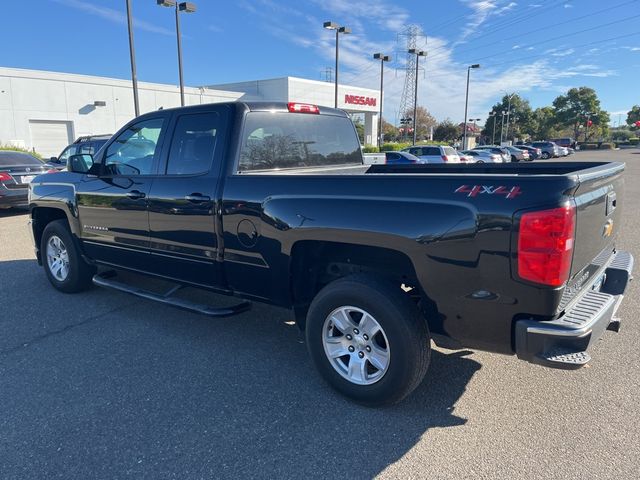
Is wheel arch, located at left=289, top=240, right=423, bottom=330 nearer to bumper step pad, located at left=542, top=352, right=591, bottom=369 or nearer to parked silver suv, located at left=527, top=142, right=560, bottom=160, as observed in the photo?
bumper step pad, located at left=542, top=352, right=591, bottom=369

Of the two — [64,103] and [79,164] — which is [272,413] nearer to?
[79,164]

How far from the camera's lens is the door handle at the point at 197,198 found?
3.74m

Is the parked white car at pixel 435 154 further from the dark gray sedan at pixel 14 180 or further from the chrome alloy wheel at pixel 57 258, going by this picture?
the chrome alloy wheel at pixel 57 258

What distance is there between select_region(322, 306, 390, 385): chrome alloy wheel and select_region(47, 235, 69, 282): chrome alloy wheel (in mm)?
3718

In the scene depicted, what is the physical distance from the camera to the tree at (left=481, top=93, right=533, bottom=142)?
85750 millimetres

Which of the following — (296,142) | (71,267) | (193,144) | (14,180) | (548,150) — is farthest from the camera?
(548,150)

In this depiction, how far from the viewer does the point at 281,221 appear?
3299 millimetres

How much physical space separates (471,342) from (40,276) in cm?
583

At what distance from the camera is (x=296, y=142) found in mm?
4199

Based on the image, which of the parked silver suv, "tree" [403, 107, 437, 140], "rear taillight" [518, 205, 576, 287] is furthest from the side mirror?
"tree" [403, 107, 437, 140]

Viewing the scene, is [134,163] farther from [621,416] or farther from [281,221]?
[621,416]

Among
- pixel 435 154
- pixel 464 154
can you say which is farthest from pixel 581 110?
pixel 435 154

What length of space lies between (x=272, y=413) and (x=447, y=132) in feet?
270

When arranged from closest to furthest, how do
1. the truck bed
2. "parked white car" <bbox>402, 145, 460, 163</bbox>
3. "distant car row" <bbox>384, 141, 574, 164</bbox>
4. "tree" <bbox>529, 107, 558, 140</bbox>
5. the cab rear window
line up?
the truck bed < the cab rear window < "distant car row" <bbox>384, 141, 574, 164</bbox> < "parked white car" <bbox>402, 145, 460, 163</bbox> < "tree" <bbox>529, 107, 558, 140</bbox>
